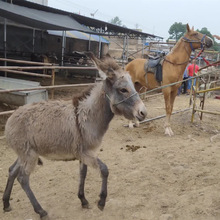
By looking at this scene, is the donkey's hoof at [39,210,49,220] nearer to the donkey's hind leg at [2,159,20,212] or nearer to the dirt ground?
the dirt ground

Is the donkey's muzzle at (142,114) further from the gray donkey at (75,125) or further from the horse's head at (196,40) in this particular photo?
the horse's head at (196,40)

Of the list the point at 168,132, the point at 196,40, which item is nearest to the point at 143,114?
the point at 168,132

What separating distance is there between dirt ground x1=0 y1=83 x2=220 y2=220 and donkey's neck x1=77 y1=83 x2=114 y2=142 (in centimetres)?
94

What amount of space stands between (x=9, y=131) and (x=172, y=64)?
479 cm

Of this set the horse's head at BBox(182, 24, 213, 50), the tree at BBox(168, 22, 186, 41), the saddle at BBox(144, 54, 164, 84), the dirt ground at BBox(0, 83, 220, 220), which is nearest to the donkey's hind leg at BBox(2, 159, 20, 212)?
the dirt ground at BBox(0, 83, 220, 220)

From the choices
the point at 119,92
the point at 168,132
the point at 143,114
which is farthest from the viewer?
the point at 168,132

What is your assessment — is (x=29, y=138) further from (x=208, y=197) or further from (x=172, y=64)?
(x=172, y=64)

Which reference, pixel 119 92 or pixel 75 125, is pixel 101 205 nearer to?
pixel 75 125

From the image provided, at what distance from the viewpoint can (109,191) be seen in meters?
3.43

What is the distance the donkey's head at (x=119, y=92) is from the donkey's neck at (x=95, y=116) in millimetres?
99

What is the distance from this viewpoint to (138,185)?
3.49 m

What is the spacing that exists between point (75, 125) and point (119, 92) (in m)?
0.62

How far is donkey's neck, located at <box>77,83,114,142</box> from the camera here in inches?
114

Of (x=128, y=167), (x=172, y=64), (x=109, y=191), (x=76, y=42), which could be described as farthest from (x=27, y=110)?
(x=76, y=42)
